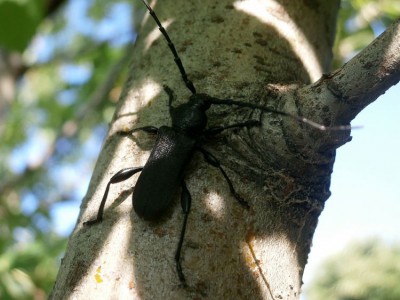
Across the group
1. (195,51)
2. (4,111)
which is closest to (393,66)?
(195,51)

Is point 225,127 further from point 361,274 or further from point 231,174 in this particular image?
point 361,274

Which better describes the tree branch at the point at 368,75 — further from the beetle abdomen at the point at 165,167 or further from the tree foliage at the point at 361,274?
the tree foliage at the point at 361,274

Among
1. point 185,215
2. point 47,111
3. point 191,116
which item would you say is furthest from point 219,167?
point 47,111

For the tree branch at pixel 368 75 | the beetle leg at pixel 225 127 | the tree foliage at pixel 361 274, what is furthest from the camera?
Answer: the tree foliage at pixel 361 274

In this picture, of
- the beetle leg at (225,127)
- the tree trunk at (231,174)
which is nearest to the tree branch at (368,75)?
the tree trunk at (231,174)

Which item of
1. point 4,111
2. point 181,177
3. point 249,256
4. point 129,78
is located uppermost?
point 4,111

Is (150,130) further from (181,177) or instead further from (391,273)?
(391,273)
